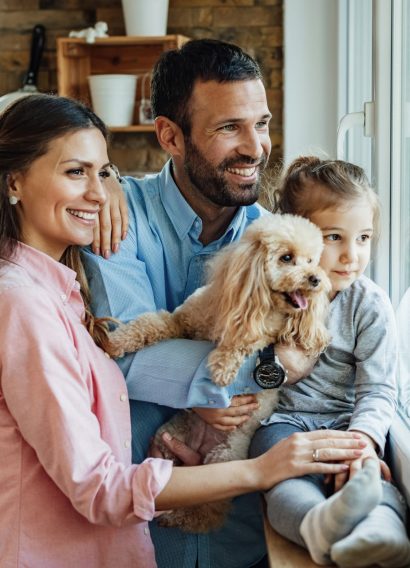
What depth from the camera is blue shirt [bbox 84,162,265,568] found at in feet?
5.80

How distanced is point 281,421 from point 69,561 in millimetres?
514

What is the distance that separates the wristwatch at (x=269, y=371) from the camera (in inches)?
67.9

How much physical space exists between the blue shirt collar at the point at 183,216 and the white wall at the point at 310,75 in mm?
1685

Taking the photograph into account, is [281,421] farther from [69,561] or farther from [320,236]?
[69,561]

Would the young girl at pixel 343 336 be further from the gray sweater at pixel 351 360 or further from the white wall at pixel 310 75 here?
the white wall at pixel 310 75

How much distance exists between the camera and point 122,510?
1.46 m

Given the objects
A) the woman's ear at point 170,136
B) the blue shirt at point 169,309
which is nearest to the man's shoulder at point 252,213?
the blue shirt at point 169,309

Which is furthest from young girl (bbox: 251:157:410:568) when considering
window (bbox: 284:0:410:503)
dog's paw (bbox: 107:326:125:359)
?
dog's paw (bbox: 107:326:125:359)

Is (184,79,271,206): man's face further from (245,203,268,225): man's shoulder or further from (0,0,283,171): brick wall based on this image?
(0,0,283,171): brick wall

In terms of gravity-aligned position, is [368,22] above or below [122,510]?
above

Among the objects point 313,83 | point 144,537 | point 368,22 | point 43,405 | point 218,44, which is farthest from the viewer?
point 313,83

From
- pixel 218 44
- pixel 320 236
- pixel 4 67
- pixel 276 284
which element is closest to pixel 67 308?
pixel 276 284

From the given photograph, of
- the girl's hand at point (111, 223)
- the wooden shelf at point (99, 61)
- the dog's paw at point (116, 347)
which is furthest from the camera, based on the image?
the wooden shelf at point (99, 61)

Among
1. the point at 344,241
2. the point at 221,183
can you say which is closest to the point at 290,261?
the point at 344,241
